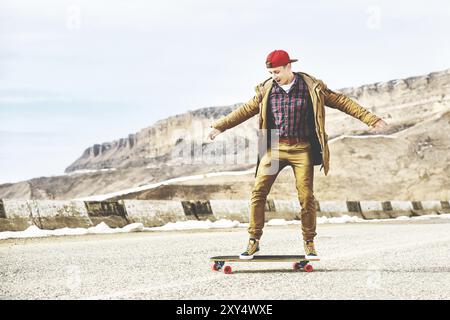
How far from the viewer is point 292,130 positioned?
6.65m

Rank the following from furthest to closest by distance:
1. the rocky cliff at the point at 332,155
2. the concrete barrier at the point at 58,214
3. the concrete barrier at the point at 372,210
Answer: the rocky cliff at the point at 332,155 → the concrete barrier at the point at 372,210 → the concrete barrier at the point at 58,214

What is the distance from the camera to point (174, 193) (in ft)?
120

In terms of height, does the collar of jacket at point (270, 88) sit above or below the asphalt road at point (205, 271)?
above

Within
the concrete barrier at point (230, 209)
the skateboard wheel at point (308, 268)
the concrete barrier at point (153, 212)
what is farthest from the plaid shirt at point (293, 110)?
the concrete barrier at point (230, 209)

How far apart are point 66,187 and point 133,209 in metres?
54.4

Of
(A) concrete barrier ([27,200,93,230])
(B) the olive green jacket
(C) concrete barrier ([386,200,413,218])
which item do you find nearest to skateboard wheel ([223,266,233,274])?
(B) the olive green jacket

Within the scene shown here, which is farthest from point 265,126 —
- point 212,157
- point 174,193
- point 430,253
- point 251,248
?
point 212,157

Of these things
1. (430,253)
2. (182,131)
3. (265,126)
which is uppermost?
(182,131)

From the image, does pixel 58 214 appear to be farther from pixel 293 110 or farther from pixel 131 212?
pixel 293 110

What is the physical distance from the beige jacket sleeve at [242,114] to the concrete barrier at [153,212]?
7647 mm

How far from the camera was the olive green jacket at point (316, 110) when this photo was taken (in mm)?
6531

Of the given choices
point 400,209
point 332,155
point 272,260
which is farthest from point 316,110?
point 332,155

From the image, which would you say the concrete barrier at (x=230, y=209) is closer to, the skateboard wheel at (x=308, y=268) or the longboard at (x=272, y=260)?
the longboard at (x=272, y=260)

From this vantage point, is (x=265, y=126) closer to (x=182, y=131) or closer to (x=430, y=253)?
(x=430, y=253)
